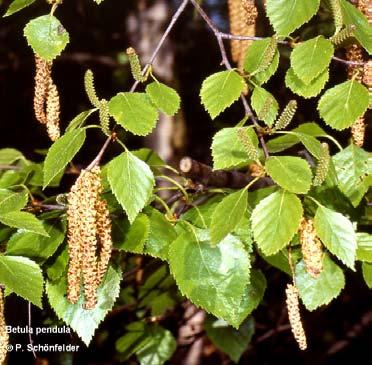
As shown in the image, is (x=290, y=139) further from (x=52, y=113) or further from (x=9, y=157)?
(x=9, y=157)

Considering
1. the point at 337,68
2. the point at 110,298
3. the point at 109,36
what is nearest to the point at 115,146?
the point at 109,36

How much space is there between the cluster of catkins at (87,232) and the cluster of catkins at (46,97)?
23cm

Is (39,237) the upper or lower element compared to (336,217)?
lower

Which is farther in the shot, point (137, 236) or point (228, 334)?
point (228, 334)

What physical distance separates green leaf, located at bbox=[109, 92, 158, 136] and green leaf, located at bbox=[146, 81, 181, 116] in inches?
0.7

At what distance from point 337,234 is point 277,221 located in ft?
0.34

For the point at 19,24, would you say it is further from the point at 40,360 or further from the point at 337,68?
the point at 40,360

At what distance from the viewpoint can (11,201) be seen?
1087 millimetres

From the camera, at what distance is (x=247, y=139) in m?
0.89

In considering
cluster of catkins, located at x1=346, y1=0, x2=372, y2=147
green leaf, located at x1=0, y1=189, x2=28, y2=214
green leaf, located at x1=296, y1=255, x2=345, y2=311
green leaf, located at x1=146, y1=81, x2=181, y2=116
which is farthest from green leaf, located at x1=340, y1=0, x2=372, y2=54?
green leaf, located at x1=0, y1=189, x2=28, y2=214

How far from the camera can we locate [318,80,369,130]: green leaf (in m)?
1.02

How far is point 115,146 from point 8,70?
0.77 m

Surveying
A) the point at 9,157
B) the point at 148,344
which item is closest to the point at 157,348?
the point at 148,344

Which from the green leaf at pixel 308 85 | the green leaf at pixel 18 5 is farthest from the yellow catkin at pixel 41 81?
the green leaf at pixel 308 85
